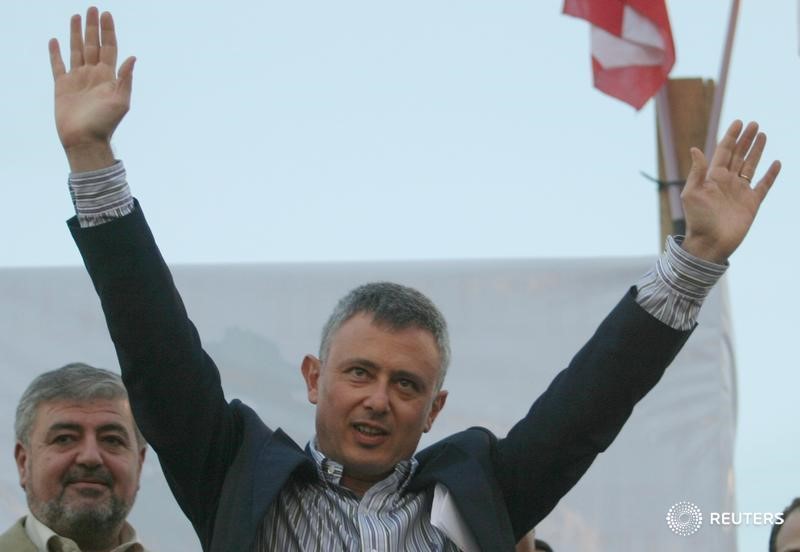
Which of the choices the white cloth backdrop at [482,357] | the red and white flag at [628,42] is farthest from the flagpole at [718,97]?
the white cloth backdrop at [482,357]

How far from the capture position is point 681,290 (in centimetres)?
291

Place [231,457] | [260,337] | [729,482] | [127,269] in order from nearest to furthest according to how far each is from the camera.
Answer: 1. [127,269]
2. [231,457]
3. [729,482]
4. [260,337]

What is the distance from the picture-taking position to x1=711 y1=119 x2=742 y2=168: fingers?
303cm

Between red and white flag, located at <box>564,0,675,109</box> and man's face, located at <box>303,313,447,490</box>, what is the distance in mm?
2562

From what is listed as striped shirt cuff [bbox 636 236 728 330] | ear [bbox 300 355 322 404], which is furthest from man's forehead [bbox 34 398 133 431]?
striped shirt cuff [bbox 636 236 728 330]

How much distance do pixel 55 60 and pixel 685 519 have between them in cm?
262

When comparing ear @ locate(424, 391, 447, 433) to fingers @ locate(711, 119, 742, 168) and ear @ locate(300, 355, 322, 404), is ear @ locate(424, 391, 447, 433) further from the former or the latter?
fingers @ locate(711, 119, 742, 168)

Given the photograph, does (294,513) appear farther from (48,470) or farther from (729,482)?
(729,482)

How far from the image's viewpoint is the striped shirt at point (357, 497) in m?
2.78

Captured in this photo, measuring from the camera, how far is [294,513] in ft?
9.53

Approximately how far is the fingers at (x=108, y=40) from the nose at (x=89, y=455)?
4.23 ft

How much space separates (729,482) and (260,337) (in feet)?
5.22

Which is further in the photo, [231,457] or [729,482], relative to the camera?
[729,482]

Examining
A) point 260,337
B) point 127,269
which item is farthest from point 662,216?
point 127,269
